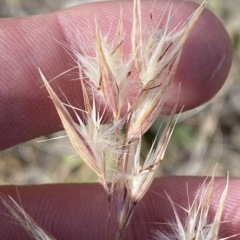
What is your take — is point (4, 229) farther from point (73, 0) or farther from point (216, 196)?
point (73, 0)

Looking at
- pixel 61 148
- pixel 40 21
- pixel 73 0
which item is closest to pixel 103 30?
pixel 40 21

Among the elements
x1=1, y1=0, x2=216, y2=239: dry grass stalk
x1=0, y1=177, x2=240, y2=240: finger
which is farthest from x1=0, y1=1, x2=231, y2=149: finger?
x1=1, y1=0, x2=216, y2=239: dry grass stalk

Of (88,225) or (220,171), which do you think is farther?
(220,171)

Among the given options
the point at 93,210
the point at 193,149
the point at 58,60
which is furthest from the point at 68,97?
the point at 193,149

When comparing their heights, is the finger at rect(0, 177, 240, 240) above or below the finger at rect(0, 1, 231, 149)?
below

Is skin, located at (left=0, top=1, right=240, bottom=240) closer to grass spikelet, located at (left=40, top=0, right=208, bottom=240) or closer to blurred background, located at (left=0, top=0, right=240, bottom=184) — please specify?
grass spikelet, located at (left=40, top=0, right=208, bottom=240)

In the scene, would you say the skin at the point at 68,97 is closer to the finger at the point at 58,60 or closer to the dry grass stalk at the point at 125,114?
the finger at the point at 58,60
